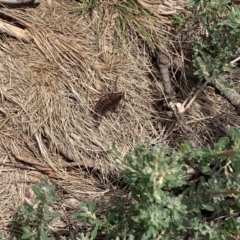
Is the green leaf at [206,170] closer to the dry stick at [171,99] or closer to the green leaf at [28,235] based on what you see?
the dry stick at [171,99]

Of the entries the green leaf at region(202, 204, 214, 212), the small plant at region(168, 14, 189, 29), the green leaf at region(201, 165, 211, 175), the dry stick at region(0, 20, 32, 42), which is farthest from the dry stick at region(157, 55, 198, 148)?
the dry stick at region(0, 20, 32, 42)

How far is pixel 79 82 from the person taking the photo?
2.94m

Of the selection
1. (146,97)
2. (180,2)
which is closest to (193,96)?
(146,97)

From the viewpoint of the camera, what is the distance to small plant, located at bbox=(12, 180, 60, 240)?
238cm

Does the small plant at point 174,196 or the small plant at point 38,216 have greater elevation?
the small plant at point 174,196

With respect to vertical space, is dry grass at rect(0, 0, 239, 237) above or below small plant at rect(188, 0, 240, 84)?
below

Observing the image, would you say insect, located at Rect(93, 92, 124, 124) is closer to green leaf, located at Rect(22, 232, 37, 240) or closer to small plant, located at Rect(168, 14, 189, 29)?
small plant, located at Rect(168, 14, 189, 29)

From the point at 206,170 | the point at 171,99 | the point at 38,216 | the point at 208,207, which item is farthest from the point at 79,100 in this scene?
the point at 208,207

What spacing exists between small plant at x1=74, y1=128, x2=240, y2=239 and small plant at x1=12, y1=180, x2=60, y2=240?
168mm

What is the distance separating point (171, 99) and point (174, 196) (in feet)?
2.49

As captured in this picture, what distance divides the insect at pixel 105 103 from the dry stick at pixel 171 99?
271mm

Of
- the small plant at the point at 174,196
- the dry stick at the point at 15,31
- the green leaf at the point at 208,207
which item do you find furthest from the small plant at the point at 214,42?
the dry stick at the point at 15,31

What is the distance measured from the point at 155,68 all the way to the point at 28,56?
2.53 feet

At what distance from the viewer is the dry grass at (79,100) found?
287 centimetres
